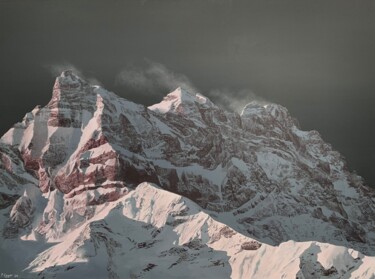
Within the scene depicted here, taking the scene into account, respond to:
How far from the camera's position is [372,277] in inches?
7810
